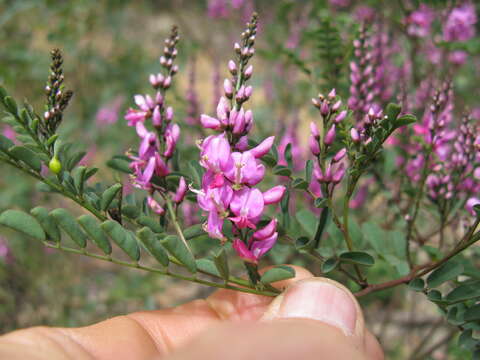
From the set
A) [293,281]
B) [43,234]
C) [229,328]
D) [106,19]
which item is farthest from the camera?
[106,19]

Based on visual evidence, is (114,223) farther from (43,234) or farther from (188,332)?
(188,332)

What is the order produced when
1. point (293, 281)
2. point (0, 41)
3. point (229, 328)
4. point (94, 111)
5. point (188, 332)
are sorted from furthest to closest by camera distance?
1. point (94, 111)
2. point (0, 41)
3. point (188, 332)
4. point (293, 281)
5. point (229, 328)

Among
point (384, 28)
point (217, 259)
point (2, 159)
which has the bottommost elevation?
point (217, 259)

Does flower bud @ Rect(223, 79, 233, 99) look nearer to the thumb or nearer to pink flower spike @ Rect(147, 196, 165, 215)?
pink flower spike @ Rect(147, 196, 165, 215)

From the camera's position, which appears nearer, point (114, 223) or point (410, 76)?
point (114, 223)

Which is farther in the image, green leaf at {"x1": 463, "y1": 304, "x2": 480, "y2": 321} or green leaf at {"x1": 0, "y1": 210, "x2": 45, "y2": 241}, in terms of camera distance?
green leaf at {"x1": 463, "y1": 304, "x2": 480, "y2": 321}

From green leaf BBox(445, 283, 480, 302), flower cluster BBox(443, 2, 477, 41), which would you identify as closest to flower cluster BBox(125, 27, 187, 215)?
green leaf BBox(445, 283, 480, 302)

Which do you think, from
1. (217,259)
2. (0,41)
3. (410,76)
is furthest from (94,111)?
(217,259)

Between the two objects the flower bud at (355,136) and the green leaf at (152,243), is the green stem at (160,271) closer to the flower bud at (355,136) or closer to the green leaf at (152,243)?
the green leaf at (152,243)
